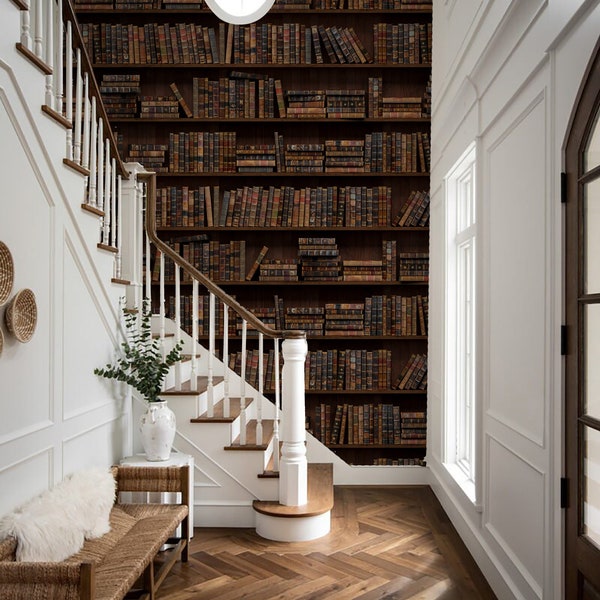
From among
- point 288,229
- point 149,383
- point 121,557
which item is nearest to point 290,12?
point 288,229

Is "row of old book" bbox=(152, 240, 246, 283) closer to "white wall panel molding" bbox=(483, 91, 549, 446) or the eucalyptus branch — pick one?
the eucalyptus branch

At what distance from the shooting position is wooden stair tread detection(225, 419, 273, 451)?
4328 mm

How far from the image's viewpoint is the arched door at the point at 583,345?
209cm

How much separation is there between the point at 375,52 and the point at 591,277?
12.6 feet

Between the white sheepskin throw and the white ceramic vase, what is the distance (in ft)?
1.96

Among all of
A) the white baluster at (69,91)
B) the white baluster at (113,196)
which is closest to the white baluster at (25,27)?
the white baluster at (69,91)

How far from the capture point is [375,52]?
5449mm

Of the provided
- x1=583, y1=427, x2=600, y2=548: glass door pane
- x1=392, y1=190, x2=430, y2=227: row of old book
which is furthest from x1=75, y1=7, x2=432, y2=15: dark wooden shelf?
x1=583, y1=427, x2=600, y2=548: glass door pane

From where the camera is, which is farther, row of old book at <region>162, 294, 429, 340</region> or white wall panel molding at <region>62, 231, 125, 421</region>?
row of old book at <region>162, 294, 429, 340</region>

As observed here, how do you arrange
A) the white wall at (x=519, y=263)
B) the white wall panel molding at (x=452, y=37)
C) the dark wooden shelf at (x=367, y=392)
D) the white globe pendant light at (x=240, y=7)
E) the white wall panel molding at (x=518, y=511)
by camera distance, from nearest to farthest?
the white wall at (x=519, y=263), the white wall panel molding at (x=518, y=511), the white globe pendant light at (x=240, y=7), the white wall panel molding at (x=452, y=37), the dark wooden shelf at (x=367, y=392)

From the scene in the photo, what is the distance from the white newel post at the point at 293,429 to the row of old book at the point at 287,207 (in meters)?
1.57

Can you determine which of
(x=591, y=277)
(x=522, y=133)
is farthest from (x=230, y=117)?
(x=591, y=277)

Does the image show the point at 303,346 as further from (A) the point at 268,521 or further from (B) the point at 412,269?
(B) the point at 412,269

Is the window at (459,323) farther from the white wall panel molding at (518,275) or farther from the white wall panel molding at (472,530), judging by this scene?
the white wall panel molding at (518,275)
